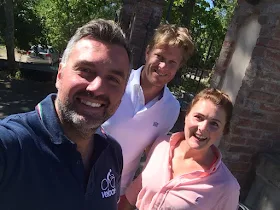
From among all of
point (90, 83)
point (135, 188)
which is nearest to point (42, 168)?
point (90, 83)

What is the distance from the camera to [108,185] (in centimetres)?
148

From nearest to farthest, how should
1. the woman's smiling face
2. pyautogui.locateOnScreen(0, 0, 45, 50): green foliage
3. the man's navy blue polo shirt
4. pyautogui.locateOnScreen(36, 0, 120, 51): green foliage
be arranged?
1. the man's navy blue polo shirt
2. the woman's smiling face
3. pyautogui.locateOnScreen(0, 0, 45, 50): green foliage
4. pyautogui.locateOnScreen(36, 0, 120, 51): green foliage

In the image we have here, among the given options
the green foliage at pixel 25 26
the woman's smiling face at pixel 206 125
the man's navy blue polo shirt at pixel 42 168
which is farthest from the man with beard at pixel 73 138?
the green foliage at pixel 25 26

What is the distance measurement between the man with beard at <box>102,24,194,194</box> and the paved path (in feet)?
20.8

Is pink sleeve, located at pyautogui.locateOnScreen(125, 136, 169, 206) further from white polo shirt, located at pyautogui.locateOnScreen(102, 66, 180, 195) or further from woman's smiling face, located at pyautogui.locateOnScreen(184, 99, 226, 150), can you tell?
woman's smiling face, located at pyautogui.locateOnScreen(184, 99, 226, 150)

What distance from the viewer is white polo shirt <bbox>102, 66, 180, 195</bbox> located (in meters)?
2.16

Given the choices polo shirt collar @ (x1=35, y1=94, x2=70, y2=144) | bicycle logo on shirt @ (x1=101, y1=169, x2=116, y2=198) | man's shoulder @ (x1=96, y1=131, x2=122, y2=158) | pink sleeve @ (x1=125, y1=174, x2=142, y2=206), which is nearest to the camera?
polo shirt collar @ (x1=35, y1=94, x2=70, y2=144)

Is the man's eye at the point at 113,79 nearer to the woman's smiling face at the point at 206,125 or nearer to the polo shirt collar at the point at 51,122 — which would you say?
the polo shirt collar at the point at 51,122

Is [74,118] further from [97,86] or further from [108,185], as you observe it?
[108,185]

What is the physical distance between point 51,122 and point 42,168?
0.19m

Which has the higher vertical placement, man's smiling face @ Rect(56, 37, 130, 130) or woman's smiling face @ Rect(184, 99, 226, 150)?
man's smiling face @ Rect(56, 37, 130, 130)

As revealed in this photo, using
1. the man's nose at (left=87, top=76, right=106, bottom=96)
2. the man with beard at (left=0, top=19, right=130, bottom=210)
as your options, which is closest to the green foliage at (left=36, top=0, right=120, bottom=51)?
the man with beard at (left=0, top=19, right=130, bottom=210)

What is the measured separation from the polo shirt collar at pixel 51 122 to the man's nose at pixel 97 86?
18cm

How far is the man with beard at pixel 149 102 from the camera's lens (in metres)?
2.15
